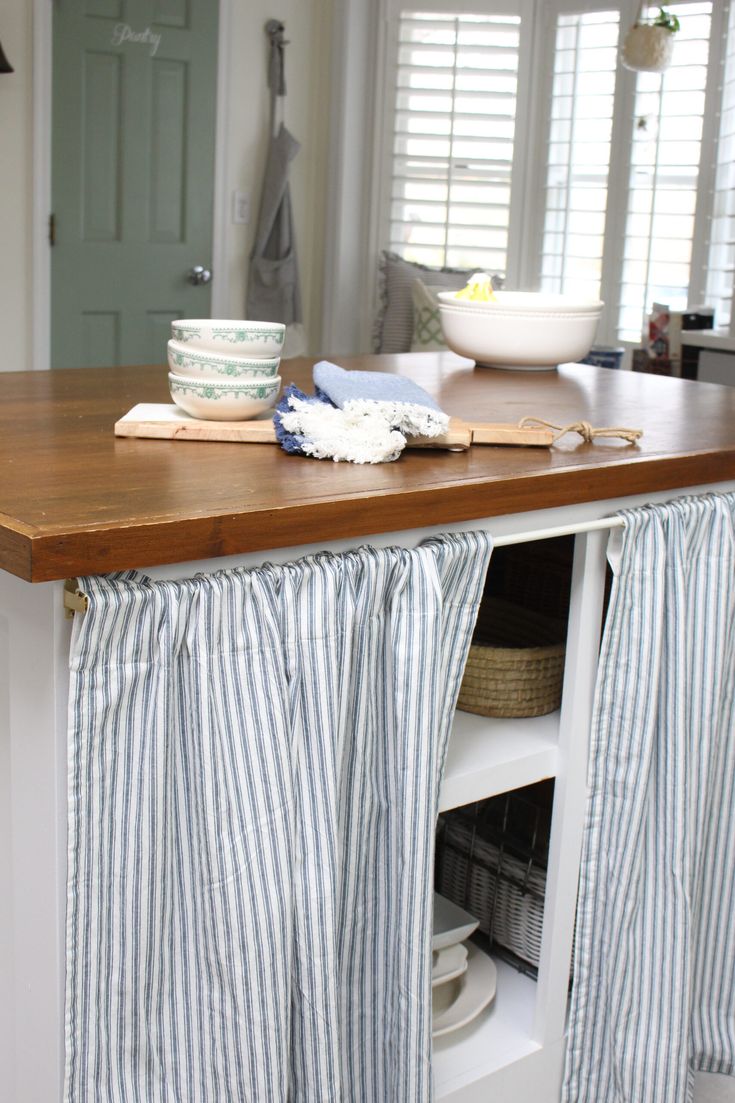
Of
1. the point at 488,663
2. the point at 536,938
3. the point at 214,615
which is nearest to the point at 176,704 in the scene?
the point at 214,615

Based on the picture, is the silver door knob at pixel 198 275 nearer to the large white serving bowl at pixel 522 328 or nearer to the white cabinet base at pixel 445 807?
the large white serving bowl at pixel 522 328

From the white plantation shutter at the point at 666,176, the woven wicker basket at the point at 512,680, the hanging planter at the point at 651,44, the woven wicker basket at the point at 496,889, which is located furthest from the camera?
the white plantation shutter at the point at 666,176

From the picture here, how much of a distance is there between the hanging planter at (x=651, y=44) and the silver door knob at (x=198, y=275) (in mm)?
1862

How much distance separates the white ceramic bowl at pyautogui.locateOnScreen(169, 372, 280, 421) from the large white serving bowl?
0.79 metres

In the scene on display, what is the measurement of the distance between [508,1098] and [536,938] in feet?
0.81

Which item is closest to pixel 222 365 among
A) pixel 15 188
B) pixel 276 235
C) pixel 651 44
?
pixel 651 44

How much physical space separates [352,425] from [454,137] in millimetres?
4078

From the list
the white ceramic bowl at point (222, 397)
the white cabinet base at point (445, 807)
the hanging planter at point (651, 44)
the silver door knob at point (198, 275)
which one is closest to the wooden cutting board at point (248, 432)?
the white ceramic bowl at point (222, 397)

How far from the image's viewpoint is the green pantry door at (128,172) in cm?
464

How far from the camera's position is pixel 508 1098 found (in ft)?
5.40

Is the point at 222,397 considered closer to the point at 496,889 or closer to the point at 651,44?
the point at 496,889

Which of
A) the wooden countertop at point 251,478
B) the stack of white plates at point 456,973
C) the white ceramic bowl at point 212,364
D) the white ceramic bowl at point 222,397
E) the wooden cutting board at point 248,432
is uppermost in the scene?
the white ceramic bowl at point 212,364

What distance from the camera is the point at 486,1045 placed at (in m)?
1.66

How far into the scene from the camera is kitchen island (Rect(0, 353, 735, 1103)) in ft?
3.71
